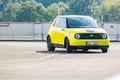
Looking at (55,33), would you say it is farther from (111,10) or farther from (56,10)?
(56,10)

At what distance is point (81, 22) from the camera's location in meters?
24.8

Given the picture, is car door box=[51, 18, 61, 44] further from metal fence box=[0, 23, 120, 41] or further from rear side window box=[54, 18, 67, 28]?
metal fence box=[0, 23, 120, 41]

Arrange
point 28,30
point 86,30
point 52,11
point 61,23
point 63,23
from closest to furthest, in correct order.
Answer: point 86,30
point 63,23
point 61,23
point 28,30
point 52,11

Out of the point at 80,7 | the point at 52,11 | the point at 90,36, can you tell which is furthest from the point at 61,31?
the point at 80,7

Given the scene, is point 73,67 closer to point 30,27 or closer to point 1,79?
point 1,79

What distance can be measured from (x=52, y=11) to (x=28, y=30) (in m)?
102

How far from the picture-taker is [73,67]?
15.7 meters

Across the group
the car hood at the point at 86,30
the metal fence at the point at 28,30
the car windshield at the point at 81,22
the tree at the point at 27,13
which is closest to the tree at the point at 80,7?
the tree at the point at 27,13

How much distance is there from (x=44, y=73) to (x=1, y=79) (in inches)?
67.0

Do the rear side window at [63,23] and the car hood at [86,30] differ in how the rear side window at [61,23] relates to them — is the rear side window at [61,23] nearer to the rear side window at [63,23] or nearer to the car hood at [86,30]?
the rear side window at [63,23]

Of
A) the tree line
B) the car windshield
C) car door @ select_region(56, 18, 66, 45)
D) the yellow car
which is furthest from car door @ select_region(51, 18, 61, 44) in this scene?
the tree line

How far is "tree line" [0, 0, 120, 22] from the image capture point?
13734 cm

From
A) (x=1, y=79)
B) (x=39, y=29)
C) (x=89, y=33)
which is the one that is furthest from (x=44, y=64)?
(x=39, y=29)

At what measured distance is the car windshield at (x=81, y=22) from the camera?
24.6 m
